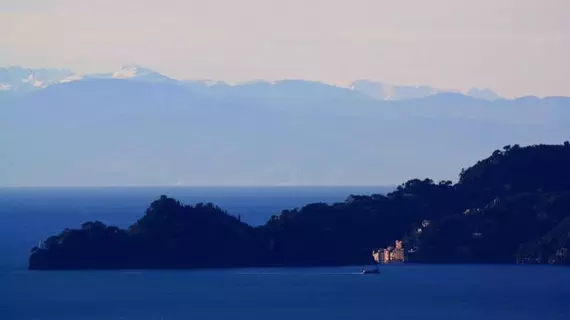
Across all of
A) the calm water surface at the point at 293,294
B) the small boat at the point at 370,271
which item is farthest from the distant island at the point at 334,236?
the small boat at the point at 370,271

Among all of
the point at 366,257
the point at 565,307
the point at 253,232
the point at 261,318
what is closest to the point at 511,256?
the point at 366,257

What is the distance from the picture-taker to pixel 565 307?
86688 mm

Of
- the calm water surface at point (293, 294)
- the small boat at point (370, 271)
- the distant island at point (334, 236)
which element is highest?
the distant island at point (334, 236)

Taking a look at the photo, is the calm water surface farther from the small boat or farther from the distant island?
the distant island

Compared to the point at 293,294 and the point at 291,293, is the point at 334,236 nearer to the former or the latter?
the point at 291,293

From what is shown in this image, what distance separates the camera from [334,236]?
355 ft

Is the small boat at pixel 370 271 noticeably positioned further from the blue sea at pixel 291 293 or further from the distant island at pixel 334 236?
the distant island at pixel 334 236

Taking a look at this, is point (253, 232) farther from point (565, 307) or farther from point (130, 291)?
point (565, 307)

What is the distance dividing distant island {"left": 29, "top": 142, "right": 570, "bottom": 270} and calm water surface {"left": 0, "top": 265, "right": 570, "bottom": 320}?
237 cm

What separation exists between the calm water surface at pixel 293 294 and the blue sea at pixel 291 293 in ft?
0.16

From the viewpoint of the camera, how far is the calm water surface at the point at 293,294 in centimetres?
8531

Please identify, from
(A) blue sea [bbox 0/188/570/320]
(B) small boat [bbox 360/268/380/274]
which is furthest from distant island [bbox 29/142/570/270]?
(B) small boat [bbox 360/268/380/274]

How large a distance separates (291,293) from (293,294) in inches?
17.7

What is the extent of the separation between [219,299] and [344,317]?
9064mm
